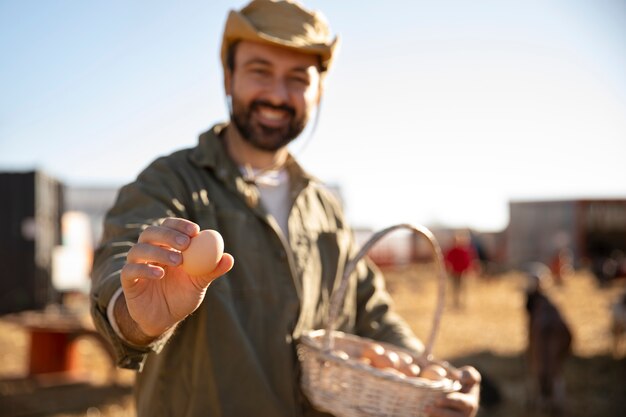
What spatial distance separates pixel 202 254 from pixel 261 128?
95 cm

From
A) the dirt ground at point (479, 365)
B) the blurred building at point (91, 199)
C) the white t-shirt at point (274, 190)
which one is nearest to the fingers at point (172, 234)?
the white t-shirt at point (274, 190)

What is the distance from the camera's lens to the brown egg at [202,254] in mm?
1104

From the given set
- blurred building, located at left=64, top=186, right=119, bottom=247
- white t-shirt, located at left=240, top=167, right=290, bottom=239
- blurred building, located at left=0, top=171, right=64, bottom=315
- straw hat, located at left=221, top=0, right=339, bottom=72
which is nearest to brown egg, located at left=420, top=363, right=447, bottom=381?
white t-shirt, located at left=240, top=167, right=290, bottom=239

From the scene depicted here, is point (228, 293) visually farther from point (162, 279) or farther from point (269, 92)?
point (269, 92)

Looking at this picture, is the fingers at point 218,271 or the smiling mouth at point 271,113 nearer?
the fingers at point 218,271

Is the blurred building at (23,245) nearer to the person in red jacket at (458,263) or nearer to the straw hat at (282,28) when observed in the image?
the person in red jacket at (458,263)

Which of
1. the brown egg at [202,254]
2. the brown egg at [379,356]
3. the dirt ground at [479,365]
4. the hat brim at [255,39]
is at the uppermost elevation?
the hat brim at [255,39]

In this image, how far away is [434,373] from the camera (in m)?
1.93

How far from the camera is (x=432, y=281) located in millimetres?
17516

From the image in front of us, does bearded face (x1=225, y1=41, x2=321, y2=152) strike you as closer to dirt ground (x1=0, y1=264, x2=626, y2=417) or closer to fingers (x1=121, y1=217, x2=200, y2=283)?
fingers (x1=121, y1=217, x2=200, y2=283)

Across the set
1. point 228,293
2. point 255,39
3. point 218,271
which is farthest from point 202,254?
point 255,39

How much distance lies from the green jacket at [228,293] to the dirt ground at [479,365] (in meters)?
4.04

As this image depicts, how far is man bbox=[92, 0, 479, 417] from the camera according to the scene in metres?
1.40

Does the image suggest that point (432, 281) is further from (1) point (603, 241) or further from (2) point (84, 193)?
(2) point (84, 193)
